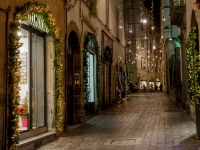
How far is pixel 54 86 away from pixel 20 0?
3.22m

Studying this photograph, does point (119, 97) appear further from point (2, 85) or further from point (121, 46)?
point (2, 85)

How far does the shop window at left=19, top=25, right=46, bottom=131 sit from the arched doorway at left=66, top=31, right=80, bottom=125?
3.01m

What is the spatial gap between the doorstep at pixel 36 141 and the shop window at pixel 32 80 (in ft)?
1.18

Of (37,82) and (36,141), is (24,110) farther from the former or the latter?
(37,82)

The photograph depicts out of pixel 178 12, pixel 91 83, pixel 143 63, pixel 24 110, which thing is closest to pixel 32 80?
pixel 24 110

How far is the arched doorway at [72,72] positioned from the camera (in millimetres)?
13281

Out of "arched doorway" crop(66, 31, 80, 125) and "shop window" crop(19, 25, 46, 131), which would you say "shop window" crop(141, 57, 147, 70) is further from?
"shop window" crop(19, 25, 46, 131)

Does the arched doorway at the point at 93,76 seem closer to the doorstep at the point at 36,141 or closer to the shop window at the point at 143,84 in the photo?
the doorstep at the point at 36,141

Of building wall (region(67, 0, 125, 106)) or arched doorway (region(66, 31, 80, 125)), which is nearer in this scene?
arched doorway (region(66, 31, 80, 125))

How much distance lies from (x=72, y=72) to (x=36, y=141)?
500 centimetres

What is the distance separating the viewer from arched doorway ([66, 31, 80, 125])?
1328 cm

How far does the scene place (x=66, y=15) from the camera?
11648 millimetres

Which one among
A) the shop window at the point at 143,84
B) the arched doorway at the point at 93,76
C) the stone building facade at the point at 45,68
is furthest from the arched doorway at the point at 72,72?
the shop window at the point at 143,84

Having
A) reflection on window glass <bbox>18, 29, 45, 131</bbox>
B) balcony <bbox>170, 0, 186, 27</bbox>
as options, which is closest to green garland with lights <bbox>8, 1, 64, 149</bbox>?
reflection on window glass <bbox>18, 29, 45, 131</bbox>
